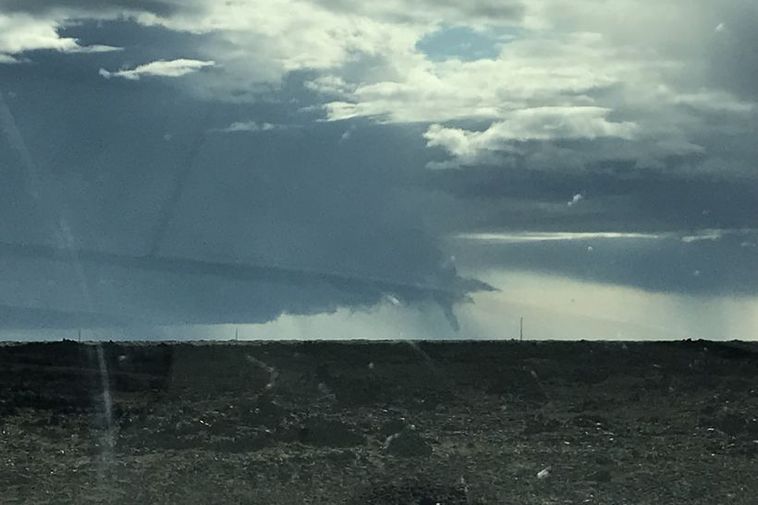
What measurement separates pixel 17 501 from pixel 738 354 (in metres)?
24.8

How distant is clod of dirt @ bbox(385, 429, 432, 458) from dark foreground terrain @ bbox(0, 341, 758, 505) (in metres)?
0.03

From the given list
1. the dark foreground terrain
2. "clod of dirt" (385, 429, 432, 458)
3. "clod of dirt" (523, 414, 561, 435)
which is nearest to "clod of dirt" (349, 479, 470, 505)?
the dark foreground terrain

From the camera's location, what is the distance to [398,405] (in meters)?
24.2

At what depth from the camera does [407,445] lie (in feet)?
60.8

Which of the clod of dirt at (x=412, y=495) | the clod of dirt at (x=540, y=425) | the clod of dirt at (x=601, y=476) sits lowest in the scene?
the clod of dirt at (x=412, y=495)

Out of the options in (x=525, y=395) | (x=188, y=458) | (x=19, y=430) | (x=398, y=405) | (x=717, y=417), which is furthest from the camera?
(x=525, y=395)

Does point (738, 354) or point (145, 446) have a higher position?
point (738, 354)

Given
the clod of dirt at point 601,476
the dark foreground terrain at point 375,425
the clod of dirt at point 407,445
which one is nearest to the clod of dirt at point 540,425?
the dark foreground terrain at point 375,425

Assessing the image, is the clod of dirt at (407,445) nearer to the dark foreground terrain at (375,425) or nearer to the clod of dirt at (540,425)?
the dark foreground terrain at (375,425)

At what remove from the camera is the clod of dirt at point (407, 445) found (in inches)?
721

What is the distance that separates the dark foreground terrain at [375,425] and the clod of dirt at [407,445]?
0.11 ft

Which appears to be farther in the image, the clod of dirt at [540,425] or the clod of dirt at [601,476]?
the clod of dirt at [540,425]

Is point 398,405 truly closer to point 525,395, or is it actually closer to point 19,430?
point 525,395

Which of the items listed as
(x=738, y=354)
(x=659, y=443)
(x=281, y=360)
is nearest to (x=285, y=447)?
(x=659, y=443)
